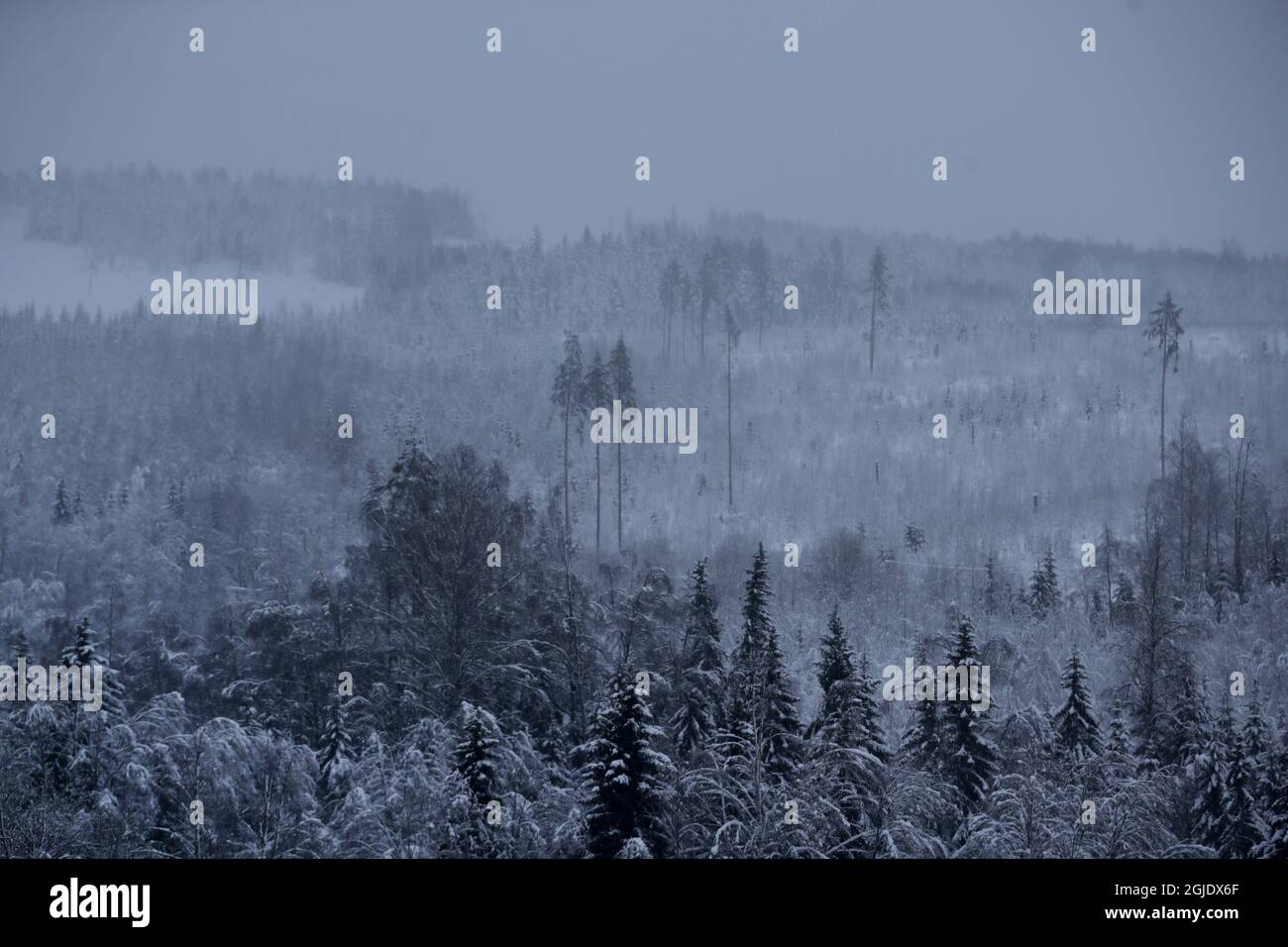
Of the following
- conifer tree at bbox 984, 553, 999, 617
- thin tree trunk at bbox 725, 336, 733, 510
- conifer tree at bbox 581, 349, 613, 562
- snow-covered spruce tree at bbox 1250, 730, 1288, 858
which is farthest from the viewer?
thin tree trunk at bbox 725, 336, 733, 510

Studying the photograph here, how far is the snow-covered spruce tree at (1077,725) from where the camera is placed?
59.8 ft

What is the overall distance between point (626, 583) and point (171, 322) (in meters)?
41.1

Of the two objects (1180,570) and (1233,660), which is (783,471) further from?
(1233,660)

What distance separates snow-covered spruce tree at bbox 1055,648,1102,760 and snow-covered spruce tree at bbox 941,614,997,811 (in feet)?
6.29

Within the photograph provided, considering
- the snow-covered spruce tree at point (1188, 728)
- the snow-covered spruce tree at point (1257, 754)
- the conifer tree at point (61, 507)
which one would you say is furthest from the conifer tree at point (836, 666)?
the conifer tree at point (61, 507)

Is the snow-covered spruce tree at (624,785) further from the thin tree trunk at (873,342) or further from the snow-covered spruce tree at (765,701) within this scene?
the thin tree trunk at (873,342)

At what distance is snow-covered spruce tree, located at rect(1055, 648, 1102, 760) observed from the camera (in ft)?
59.8

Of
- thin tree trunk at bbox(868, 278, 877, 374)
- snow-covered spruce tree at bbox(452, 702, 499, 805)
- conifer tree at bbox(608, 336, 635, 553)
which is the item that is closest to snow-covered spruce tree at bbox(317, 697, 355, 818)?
snow-covered spruce tree at bbox(452, 702, 499, 805)

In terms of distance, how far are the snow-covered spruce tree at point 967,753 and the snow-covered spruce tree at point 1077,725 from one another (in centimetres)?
192

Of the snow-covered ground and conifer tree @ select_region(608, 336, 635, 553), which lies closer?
conifer tree @ select_region(608, 336, 635, 553)

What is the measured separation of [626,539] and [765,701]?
63.3ft

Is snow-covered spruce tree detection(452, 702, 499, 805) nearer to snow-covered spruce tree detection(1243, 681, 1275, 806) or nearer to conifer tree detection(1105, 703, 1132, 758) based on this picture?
conifer tree detection(1105, 703, 1132, 758)
